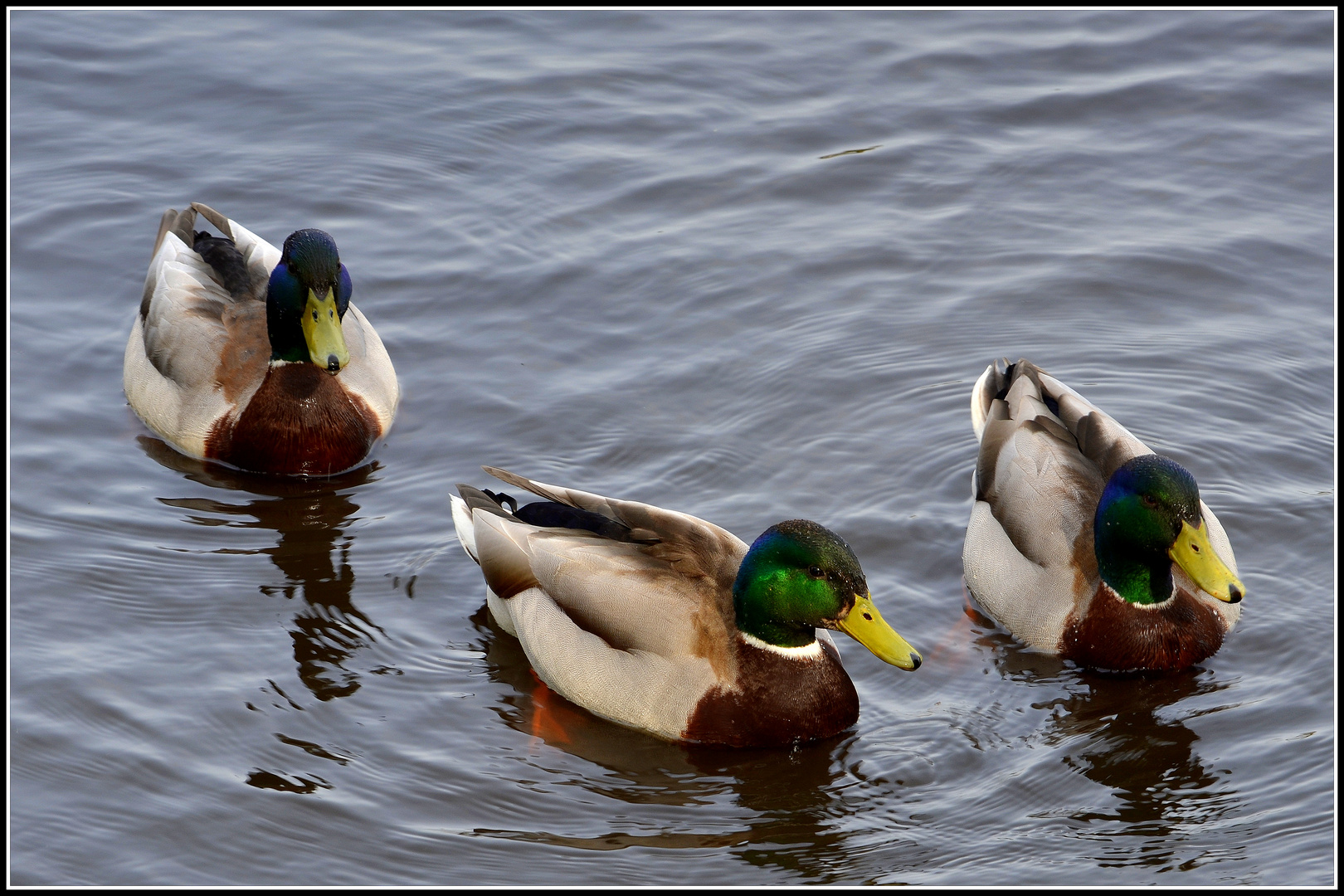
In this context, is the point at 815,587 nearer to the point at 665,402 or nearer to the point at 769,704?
the point at 769,704

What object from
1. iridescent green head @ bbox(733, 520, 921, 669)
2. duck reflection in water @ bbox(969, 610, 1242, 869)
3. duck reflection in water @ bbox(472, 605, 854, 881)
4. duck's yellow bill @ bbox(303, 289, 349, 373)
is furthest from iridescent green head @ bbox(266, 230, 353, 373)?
duck reflection in water @ bbox(969, 610, 1242, 869)

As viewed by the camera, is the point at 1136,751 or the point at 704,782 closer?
the point at 704,782

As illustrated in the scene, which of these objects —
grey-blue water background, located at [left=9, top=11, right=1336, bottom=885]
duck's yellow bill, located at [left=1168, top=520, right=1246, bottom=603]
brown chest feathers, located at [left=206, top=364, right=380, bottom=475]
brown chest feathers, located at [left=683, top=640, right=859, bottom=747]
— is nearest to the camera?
grey-blue water background, located at [left=9, top=11, right=1336, bottom=885]

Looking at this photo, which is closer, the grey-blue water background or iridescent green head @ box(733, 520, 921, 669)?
the grey-blue water background

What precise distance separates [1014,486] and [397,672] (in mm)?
2919

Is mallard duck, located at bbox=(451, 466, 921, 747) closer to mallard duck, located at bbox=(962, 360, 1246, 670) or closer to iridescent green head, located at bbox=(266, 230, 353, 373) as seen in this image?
mallard duck, located at bbox=(962, 360, 1246, 670)

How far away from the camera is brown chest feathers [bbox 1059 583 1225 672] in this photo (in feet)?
23.3

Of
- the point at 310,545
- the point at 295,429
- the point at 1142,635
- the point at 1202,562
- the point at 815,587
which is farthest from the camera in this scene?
the point at 295,429

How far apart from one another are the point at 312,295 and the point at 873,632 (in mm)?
3655

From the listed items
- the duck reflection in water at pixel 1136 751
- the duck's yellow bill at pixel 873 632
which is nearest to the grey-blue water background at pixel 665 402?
the duck reflection in water at pixel 1136 751

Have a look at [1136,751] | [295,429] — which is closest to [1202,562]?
[1136,751]

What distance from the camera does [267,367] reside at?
8.83 meters

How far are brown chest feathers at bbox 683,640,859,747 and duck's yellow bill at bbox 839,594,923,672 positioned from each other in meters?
0.28

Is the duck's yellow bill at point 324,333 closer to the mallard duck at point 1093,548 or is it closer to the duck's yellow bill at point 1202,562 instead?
the mallard duck at point 1093,548
